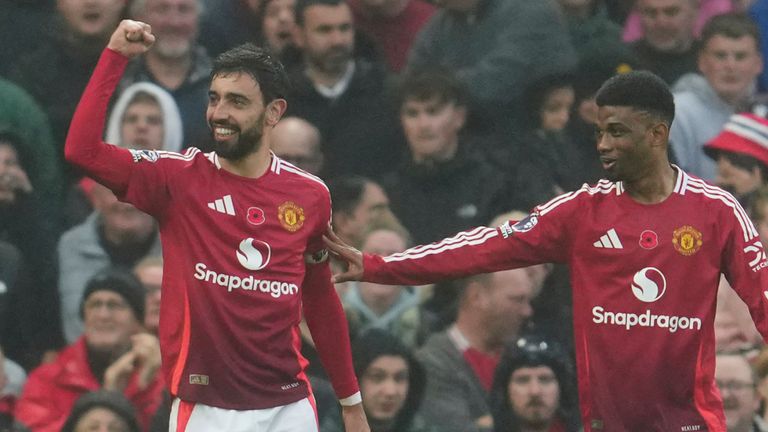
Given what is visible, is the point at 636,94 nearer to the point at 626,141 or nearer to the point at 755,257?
the point at 626,141

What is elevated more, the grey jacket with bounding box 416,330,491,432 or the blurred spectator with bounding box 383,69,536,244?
the blurred spectator with bounding box 383,69,536,244

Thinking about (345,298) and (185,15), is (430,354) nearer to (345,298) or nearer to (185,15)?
(345,298)

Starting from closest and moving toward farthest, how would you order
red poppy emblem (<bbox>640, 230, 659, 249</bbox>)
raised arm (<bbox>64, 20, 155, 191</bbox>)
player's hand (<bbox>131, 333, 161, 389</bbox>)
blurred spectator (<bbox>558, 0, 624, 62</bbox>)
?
raised arm (<bbox>64, 20, 155, 191</bbox>)
red poppy emblem (<bbox>640, 230, 659, 249</bbox>)
player's hand (<bbox>131, 333, 161, 389</bbox>)
blurred spectator (<bbox>558, 0, 624, 62</bbox>)

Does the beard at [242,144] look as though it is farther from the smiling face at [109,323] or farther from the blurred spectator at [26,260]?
the blurred spectator at [26,260]

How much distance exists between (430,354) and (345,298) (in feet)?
2.01

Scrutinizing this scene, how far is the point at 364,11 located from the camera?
1102 cm

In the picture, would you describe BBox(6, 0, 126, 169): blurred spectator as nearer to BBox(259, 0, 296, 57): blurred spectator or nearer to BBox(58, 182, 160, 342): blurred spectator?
BBox(58, 182, 160, 342): blurred spectator

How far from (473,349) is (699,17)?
288cm

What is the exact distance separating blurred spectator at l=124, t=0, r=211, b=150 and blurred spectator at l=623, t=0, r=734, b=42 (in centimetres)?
252

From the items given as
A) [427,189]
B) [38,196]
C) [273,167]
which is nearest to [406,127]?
[427,189]

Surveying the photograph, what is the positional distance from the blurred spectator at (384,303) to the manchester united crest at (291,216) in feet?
7.13

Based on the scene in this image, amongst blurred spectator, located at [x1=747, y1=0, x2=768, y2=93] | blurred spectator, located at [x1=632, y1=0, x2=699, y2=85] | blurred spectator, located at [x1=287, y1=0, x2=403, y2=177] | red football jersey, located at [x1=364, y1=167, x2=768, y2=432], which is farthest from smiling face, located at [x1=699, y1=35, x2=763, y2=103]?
red football jersey, located at [x1=364, y1=167, x2=768, y2=432]

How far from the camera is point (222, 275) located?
7.33 metres

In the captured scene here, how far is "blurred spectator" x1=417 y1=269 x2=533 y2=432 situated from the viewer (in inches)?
366
